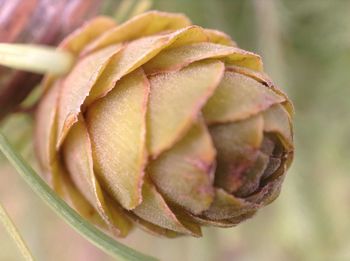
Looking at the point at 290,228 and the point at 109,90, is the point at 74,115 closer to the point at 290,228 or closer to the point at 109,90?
the point at 109,90

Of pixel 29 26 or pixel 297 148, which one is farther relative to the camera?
pixel 297 148

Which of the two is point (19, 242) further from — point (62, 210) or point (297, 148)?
point (297, 148)

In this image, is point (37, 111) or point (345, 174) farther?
point (345, 174)

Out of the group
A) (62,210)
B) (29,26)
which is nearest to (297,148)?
(29,26)

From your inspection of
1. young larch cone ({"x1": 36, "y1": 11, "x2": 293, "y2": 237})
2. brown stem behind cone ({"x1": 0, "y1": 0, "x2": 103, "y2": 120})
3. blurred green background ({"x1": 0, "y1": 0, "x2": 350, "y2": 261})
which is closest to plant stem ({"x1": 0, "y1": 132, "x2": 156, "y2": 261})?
young larch cone ({"x1": 36, "y1": 11, "x2": 293, "y2": 237})

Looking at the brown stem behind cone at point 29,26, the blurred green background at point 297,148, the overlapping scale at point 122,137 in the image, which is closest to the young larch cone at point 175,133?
the overlapping scale at point 122,137

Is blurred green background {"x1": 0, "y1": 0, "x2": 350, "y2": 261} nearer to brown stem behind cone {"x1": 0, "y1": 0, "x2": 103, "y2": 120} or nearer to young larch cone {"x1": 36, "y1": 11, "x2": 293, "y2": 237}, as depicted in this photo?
brown stem behind cone {"x1": 0, "y1": 0, "x2": 103, "y2": 120}

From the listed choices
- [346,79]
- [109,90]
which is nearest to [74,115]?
[109,90]
